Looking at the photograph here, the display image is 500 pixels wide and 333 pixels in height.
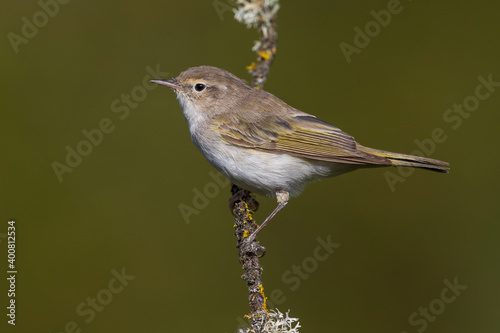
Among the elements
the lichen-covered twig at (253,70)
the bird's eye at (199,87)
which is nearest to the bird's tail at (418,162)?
the lichen-covered twig at (253,70)

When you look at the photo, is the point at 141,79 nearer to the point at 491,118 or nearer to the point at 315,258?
the point at 315,258

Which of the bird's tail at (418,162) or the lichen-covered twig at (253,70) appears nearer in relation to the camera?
the lichen-covered twig at (253,70)

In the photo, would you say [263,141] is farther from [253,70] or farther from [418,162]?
[418,162]

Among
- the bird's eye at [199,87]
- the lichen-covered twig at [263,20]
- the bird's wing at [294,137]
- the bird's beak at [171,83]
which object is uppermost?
the lichen-covered twig at [263,20]

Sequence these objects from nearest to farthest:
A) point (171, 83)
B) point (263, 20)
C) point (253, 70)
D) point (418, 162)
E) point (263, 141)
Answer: point (418, 162) < point (263, 141) < point (171, 83) < point (263, 20) < point (253, 70)

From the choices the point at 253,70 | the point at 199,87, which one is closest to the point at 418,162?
the point at 253,70

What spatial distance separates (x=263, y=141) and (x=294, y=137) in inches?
10.3

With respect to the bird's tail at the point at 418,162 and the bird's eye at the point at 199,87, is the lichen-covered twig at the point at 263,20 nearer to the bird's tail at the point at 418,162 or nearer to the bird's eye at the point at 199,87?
the bird's eye at the point at 199,87

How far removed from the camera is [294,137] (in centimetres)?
383

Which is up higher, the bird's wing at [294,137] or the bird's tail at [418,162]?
the bird's wing at [294,137]

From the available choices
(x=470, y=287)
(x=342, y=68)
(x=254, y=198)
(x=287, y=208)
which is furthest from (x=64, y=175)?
(x=470, y=287)

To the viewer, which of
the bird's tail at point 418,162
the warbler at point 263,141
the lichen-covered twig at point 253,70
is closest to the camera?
the lichen-covered twig at point 253,70

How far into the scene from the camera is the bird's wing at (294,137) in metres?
3.64

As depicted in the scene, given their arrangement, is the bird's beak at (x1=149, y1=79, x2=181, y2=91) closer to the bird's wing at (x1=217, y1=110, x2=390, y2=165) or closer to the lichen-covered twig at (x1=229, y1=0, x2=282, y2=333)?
the bird's wing at (x1=217, y1=110, x2=390, y2=165)
